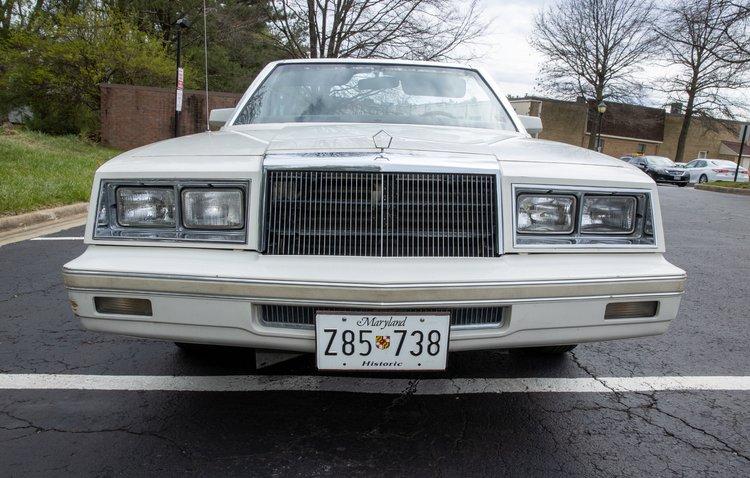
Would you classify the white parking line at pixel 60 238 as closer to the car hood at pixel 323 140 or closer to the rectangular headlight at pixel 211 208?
the car hood at pixel 323 140

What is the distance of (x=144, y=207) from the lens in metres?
2.05

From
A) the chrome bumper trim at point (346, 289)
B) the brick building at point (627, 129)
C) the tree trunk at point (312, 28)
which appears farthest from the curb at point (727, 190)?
the brick building at point (627, 129)

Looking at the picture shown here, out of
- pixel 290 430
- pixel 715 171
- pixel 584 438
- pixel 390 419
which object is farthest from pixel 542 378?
pixel 715 171

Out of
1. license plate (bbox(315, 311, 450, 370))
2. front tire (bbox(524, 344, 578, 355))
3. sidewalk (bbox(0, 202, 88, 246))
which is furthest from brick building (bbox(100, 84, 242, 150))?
license plate (bbox(315, 311, 450, 370))

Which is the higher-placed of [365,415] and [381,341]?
[381,341]

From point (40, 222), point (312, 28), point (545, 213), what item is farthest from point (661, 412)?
point (312, 28)

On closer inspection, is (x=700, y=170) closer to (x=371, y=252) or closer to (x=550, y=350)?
(x=550, y=350)

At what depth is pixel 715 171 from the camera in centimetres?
2556

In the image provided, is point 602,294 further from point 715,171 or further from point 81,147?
point 715,171

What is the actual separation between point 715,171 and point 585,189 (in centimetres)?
2833

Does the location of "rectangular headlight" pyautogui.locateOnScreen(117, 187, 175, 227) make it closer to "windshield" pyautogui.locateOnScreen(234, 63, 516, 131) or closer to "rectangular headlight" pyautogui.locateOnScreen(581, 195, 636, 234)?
"windshield" pyautogui.locateOnScreen(234, 63, 516, 131)

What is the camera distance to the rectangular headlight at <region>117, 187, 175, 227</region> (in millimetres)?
2049

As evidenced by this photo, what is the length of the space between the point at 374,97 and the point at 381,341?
190 cm

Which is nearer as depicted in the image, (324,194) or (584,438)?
(324,194)
